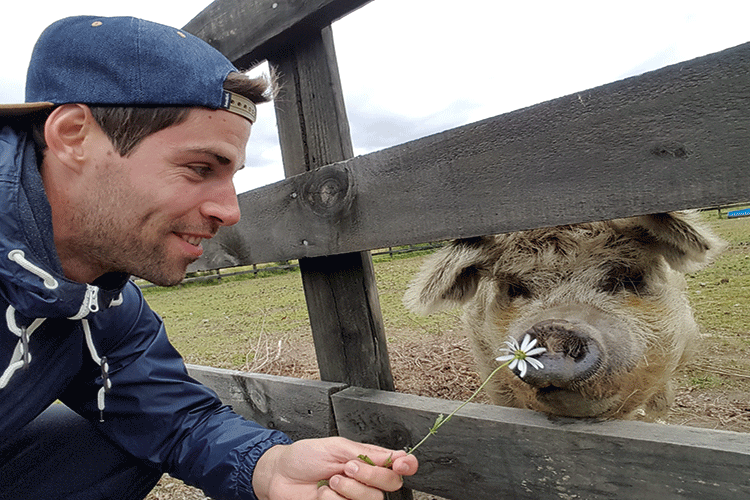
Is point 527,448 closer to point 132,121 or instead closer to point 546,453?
point 546,453

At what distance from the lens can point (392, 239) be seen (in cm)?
157

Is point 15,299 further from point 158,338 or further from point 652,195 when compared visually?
point 652,195

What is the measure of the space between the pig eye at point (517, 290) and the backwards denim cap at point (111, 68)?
1.93 m

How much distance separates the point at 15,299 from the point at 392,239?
1171 mm

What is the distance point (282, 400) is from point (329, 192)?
1.13 m

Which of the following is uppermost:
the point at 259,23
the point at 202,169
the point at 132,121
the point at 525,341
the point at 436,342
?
the point at 259,23

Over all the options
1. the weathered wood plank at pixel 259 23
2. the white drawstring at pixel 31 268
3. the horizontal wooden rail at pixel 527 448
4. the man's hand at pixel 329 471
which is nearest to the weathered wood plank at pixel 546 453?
the horizontal wooden rail at pixel 527 448

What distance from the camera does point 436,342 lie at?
19.8ft

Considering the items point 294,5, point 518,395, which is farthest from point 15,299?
point 518,395

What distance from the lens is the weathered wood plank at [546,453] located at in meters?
1.17

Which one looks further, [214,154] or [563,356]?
[563,356]

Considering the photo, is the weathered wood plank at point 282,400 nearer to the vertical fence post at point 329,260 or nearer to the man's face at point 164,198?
the vertical fence post at point 329,260

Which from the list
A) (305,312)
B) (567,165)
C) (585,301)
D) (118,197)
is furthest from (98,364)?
(305,312)

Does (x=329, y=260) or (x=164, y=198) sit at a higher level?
(x=164, y=198)
